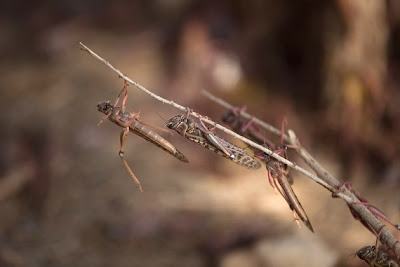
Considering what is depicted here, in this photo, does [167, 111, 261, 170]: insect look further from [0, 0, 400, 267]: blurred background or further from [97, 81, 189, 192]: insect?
[0, 0, 400, 267]: blurred background

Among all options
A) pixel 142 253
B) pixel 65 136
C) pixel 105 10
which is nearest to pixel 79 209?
pixel 142 253

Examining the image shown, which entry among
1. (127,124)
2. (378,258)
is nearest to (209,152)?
(127,124)

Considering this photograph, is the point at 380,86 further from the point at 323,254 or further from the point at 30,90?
the point at 30,90

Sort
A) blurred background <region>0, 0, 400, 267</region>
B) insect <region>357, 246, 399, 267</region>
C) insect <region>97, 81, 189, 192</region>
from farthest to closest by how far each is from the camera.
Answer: blurred background <region>0, 0, 400, 267</region>, insect <region>97, 81, 189, 192</region>, insect <region>357, 246, 399, 267</region>

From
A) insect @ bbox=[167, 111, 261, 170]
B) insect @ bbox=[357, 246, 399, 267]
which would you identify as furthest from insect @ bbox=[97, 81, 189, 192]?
insect @ bbox=[357, 246, 399, 267]

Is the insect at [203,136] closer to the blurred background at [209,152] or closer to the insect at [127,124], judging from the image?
the insect at [127,124]

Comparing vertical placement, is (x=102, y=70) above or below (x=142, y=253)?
above

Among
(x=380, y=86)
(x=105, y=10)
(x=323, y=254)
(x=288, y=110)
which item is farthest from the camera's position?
(x=105, y=10)

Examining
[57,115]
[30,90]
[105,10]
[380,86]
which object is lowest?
[380,86]
